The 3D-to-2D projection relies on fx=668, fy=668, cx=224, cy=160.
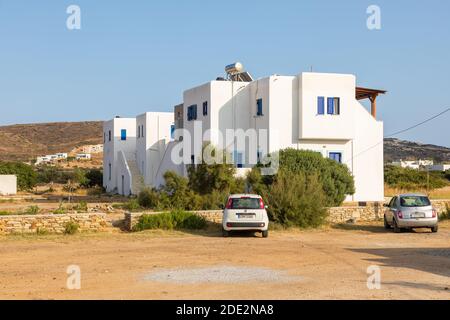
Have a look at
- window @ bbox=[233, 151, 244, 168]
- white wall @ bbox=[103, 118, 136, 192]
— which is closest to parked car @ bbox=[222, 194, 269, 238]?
window @ bbox=[233, 151, 244, 168]

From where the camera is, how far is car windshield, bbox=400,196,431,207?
80.4 ft

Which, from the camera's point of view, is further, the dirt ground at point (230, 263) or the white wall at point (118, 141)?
the white wall at point (118, 141)

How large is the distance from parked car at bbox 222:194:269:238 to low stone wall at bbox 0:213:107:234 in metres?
5.02

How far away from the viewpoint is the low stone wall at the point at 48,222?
74.6 ft

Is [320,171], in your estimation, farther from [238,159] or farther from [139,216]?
[139,216]

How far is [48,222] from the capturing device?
23.2 metres

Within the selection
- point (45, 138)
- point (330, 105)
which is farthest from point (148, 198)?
point (45, 138)

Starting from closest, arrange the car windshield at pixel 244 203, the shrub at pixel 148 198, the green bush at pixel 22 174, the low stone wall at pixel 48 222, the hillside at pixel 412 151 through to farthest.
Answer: the car windshield at pixel 244 203
the low stone wall at pixel 48 222
the shrub at pixel 148 198
the green bush at pixel 22 174
the hillside at pixel 412 151

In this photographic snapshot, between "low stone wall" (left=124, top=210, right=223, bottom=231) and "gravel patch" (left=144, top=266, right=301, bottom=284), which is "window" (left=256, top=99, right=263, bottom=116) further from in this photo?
"gravel patch" (left=144, top=266, right=301, bottom=284)

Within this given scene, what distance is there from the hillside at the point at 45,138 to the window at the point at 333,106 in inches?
3471

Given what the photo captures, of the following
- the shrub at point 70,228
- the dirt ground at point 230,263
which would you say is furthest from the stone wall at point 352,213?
the shrub at point 70,228

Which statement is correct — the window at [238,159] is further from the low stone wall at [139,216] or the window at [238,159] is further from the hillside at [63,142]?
the hillside at [63,142]

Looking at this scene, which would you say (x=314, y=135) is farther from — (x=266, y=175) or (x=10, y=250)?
(x=10, y=250)

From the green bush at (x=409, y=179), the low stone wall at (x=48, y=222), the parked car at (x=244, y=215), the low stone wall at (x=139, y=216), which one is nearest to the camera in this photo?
the parked car at (x=244, y=215)
